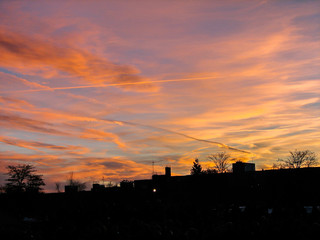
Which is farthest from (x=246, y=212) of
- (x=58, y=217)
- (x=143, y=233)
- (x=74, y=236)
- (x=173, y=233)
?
(x=58, y=217)

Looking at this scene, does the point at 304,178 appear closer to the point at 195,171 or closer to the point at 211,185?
the point at 211,185

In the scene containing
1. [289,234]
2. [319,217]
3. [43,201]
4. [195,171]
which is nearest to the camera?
[289,234]

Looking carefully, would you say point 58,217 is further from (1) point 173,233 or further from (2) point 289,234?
(2) point 289,234

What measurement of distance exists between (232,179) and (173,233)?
39520 millimetres


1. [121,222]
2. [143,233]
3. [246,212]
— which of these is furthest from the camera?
[121,222]

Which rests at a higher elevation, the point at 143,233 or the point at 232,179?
the point at 232,179

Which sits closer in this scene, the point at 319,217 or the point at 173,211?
the point at 319,217

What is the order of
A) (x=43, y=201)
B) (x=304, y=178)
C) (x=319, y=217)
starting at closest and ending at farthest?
(x=319, y=217) < (x=304, y=178) < (x=43, y=201)

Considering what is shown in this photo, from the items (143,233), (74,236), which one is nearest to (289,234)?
(143,233)

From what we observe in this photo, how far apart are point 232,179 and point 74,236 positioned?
3928 cm

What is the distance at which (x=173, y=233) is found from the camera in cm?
1587

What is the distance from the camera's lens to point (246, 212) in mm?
18359

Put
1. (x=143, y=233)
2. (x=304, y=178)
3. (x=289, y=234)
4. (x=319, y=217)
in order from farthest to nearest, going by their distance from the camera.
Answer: (x=304, y=178) → (x=319, y=217) → (x=143, y=233) → (x=289, y=234)

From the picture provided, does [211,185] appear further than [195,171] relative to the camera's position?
No
